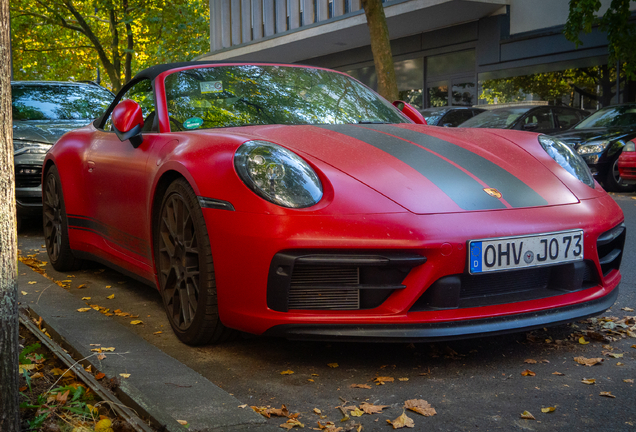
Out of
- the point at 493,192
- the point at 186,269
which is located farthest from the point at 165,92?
the point at 493,192

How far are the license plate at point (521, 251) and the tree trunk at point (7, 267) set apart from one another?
159 centimetres

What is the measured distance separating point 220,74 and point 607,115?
9070 millimetres

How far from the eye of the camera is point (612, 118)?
1133 centimetres

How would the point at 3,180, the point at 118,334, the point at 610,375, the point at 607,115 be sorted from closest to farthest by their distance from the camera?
the point at 3,180 → the point at 610,375 → the point at 118,334 → the point at 607,115

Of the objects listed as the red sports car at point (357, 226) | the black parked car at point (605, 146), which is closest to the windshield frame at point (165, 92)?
the red sports car at point (357, 226)

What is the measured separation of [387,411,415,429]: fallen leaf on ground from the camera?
2334mm

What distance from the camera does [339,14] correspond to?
24.3 meters

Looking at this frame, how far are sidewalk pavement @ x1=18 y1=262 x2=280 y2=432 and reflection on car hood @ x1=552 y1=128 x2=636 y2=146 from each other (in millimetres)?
8699

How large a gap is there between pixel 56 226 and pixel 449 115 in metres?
9.08

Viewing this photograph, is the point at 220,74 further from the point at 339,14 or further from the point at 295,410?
the point at 339,14

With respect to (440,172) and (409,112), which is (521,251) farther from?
(409,112)

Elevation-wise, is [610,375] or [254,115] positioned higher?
[254,115]

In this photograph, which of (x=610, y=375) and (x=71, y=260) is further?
(x=71, y=260)

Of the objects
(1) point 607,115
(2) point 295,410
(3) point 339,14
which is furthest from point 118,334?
(3) point 339,14
